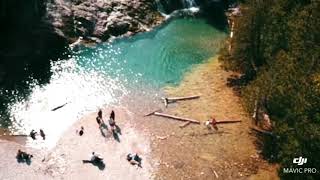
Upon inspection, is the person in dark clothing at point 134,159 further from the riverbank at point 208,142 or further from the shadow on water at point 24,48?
the shadow on water at point 24,48

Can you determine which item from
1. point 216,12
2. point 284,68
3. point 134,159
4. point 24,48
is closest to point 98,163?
point 134,159

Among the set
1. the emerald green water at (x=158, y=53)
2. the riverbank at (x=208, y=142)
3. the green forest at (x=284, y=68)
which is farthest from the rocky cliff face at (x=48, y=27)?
the green forest at (x=284, y=68)

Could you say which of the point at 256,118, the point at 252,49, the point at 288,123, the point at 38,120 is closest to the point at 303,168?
the point at 288,123

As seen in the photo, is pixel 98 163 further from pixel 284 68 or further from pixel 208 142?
pixel 284 68

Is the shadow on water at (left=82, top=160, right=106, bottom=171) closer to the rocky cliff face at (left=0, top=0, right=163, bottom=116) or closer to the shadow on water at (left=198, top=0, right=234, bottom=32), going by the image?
the rocky cliff face at (left=0, top=0, right=163, bottom=116)

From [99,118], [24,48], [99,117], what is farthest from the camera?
[24,48]
